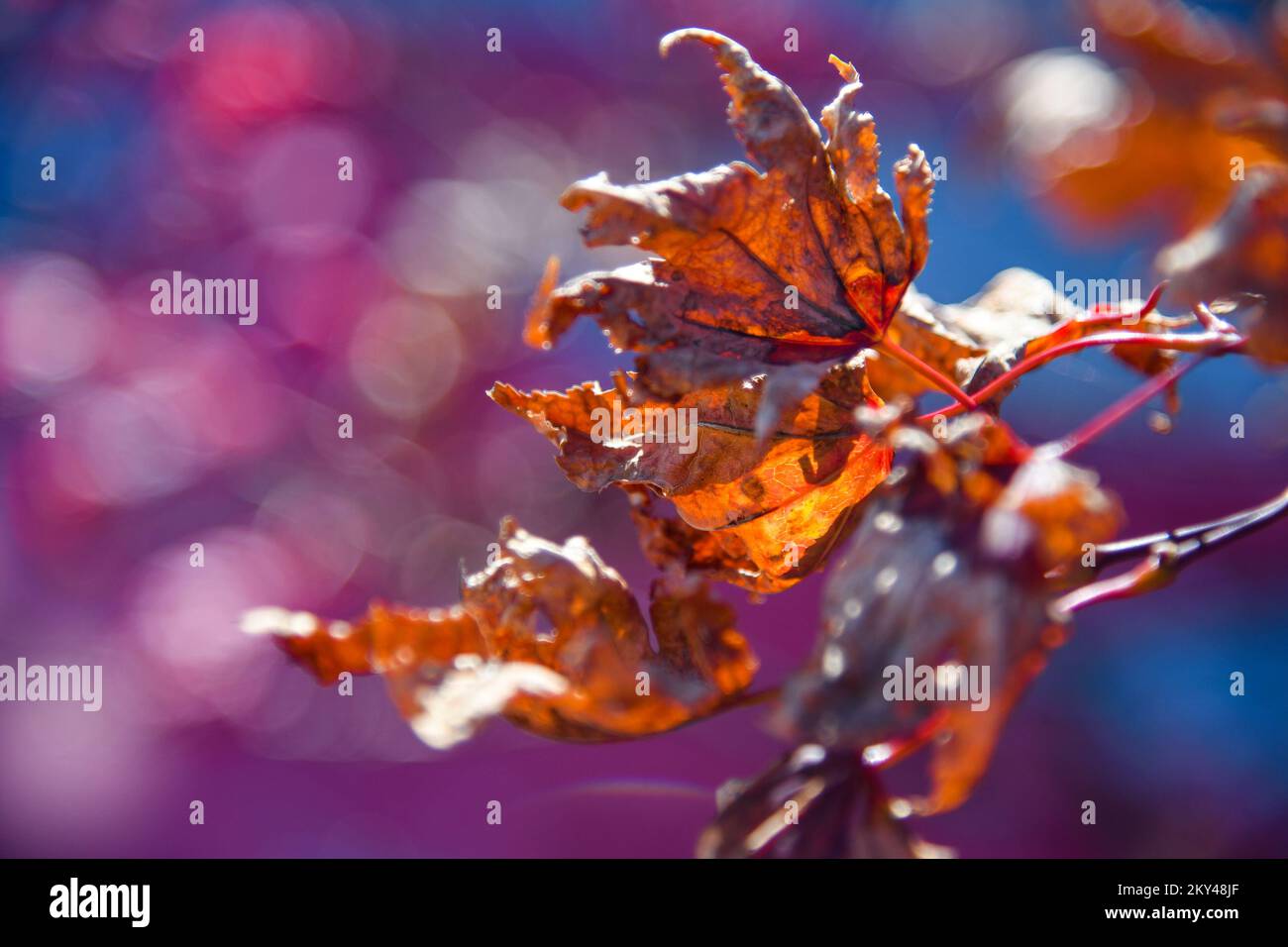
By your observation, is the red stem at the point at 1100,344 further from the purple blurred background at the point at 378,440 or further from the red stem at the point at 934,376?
the purple blurred background at the point at 378,440

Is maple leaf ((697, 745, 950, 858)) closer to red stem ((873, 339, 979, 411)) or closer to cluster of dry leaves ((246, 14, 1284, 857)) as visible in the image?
cluster of dry leaves ((246, 14, 1284, 857))

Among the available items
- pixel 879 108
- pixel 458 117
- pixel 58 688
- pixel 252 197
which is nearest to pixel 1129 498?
pixel 879 108

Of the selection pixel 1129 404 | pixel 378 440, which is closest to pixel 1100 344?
pixel 1129 404

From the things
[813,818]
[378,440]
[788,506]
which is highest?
[378,440]

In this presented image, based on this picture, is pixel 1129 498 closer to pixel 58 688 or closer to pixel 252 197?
pixel 252 197

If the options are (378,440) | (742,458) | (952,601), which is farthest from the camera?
(378,440)

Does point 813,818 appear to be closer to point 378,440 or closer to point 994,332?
point 994,332

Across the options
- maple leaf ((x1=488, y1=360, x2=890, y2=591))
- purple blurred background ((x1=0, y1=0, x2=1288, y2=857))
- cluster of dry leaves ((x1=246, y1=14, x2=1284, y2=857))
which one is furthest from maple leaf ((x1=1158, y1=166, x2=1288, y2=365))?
purple blurred background ((x1=0, y1=0, x2=1288, y2=857))
